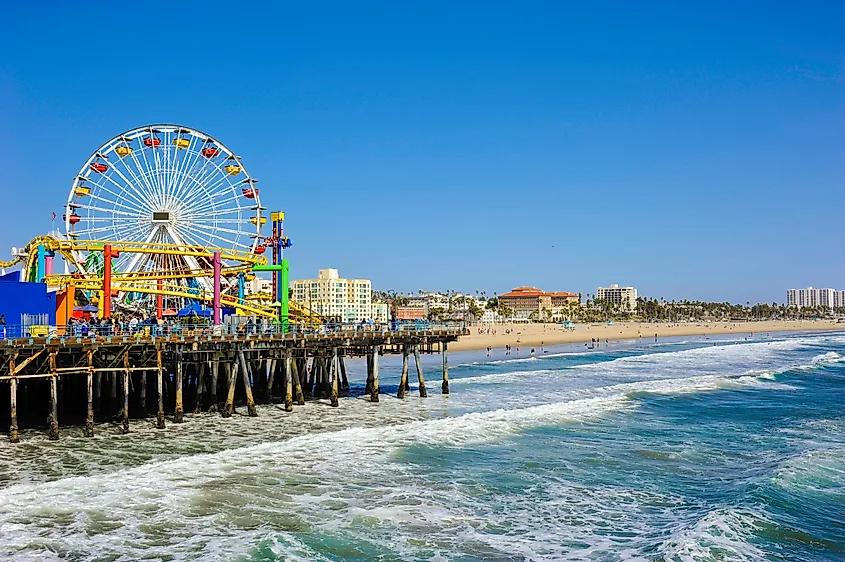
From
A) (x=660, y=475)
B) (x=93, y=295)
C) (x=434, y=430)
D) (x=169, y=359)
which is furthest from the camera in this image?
(x=93, y=295)

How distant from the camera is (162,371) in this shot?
1069 inches

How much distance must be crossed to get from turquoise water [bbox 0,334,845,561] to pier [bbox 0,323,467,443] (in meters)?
1.19

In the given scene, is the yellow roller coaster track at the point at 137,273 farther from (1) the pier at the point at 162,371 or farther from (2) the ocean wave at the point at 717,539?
(2) the ocean wave at the point at 717,539

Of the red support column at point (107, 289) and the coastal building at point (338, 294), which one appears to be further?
the coastal building at point (338, 294)

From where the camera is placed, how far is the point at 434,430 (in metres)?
24.9

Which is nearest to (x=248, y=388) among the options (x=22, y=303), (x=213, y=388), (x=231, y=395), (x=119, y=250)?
(x=231, y=395)

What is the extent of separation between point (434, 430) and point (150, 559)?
512 inches

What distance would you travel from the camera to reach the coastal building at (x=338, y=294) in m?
147

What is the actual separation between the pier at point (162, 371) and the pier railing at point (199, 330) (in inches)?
3.5

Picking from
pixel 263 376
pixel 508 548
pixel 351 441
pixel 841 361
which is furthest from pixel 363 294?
pixel 508 548

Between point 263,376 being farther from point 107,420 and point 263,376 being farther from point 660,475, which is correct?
point 660,475

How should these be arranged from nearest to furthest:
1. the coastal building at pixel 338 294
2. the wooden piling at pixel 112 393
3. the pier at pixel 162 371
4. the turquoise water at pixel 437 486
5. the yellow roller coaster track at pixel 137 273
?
the turquoise water at pixel 437 486, the pier at pixel 162 371, the wooden piling at pixel 112 393, the yellow roller coaster track at pixel 137 273, the coastal building at pixel 338 294

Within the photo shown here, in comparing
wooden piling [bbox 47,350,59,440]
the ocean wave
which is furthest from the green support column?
the ocean wave

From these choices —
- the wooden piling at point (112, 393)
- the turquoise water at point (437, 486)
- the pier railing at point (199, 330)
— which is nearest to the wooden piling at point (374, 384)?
the turquoise water at point (437, 486)
